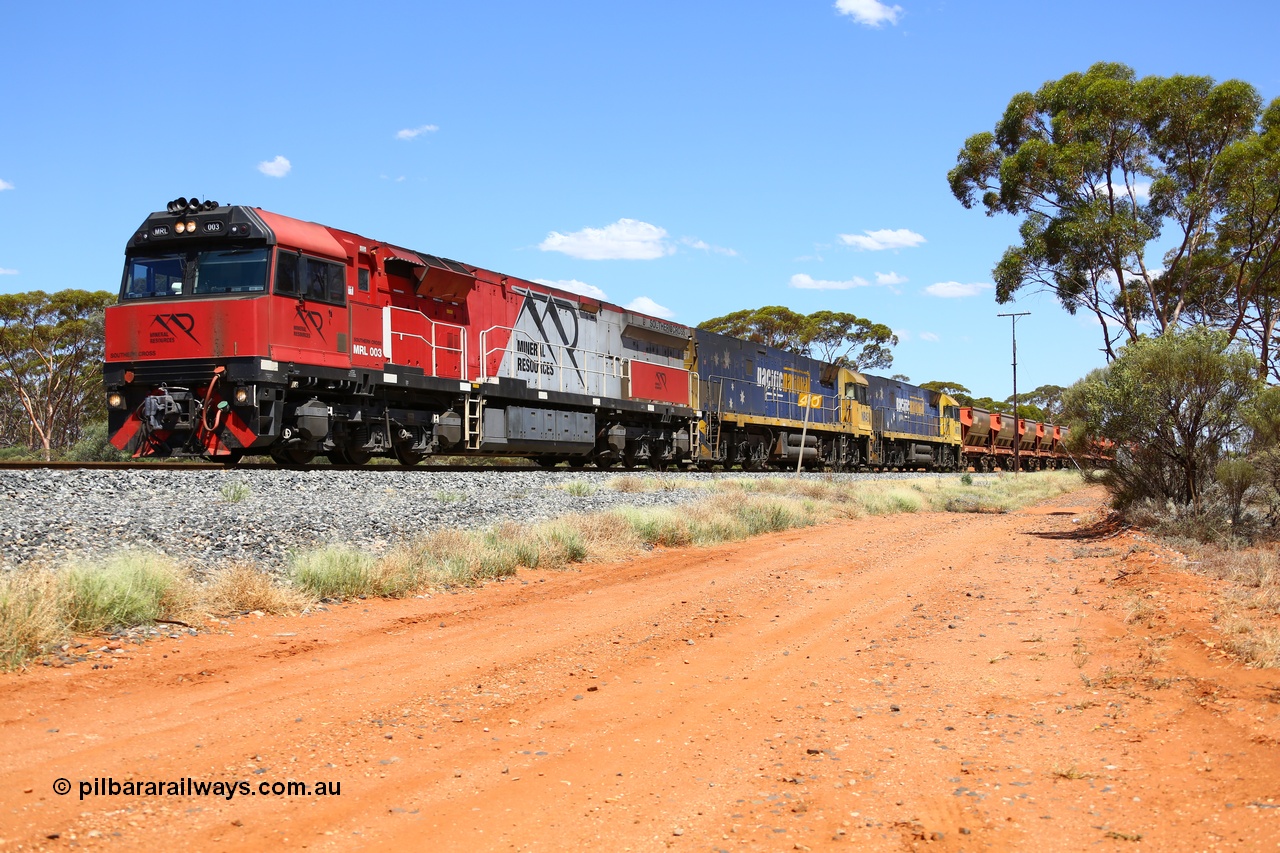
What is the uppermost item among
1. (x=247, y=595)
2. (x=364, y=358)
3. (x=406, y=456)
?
(x=364, y=358)

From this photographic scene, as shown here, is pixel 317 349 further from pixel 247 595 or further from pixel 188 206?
pixel 247 595

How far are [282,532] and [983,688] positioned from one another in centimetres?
670

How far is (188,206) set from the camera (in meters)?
14.2

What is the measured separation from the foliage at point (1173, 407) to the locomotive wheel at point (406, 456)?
40.2 feet

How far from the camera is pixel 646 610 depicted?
7.70 meters

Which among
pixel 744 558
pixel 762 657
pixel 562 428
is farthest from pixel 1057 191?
pixel 762 657

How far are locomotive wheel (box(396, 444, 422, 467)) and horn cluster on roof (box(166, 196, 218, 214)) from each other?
5221mm

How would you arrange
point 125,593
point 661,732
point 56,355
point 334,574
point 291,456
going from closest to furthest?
point 661,732, point 125,593, point 334,574, point 291,456, point 56,355

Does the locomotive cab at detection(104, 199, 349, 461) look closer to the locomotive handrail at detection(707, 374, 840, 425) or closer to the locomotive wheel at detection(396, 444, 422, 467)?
the locomotive wheel at detection(396, 444, 422, 467)

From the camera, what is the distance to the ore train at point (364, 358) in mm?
13562

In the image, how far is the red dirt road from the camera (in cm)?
338

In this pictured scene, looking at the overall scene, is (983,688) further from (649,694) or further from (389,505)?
(389,505)

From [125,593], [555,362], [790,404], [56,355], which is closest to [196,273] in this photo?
[555,362]

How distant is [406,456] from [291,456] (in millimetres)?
2653
